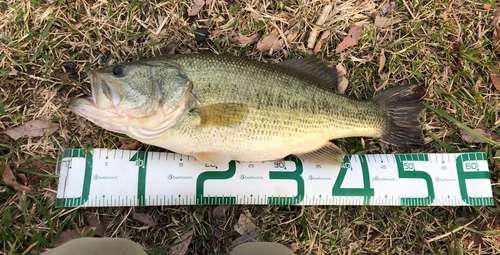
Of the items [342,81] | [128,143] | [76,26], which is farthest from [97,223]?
[342,81]

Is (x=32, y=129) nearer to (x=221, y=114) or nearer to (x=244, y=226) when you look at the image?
(x=221, y=114)

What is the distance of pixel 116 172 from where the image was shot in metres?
2.77

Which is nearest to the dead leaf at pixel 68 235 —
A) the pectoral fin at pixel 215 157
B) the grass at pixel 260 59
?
the grass at pixel 260 59

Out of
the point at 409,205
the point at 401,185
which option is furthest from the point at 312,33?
the point at 409,205

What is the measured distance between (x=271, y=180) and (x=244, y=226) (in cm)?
61

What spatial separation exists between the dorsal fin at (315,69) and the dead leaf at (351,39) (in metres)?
0.54

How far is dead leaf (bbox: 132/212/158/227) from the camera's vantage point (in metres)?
2.81

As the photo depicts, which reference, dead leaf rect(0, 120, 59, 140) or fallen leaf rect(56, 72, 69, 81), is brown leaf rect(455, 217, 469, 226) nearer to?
dead leaf rect(0, 120, 59, 140)

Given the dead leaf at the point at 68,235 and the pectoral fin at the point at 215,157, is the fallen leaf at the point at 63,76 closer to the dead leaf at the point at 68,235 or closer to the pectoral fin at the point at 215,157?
the dead leaf at the point at 68,235

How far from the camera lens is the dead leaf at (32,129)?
2.81 m

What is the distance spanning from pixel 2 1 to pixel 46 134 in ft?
5.40

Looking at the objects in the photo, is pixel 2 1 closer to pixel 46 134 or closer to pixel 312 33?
pixel 46 134

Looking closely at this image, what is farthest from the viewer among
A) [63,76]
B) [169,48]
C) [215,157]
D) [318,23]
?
[318,23]

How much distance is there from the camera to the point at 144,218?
2824mm
